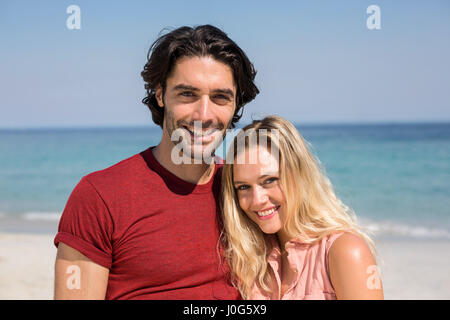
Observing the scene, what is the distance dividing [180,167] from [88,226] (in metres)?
0.73

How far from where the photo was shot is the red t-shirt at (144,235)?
270cm

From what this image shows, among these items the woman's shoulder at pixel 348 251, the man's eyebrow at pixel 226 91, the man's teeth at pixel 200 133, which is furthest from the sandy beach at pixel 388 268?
the man's eyebrow at pixel 226 91

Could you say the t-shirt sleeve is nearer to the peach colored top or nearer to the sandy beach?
the peach colored top

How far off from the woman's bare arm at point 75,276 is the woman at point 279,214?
863 millimetres

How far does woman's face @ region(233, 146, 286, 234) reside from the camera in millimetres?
3049

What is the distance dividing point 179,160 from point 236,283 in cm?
89

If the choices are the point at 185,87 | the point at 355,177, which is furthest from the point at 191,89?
the point at 355,177

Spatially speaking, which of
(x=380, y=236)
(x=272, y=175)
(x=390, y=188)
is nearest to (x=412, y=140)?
(x=390, y=188)

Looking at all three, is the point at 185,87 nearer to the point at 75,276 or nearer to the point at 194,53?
the point at 194,53

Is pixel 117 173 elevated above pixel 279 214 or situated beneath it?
elevated above

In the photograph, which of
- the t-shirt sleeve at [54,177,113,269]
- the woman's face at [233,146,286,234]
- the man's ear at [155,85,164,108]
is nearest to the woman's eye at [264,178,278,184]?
the woman's face at [233,146,286,234]

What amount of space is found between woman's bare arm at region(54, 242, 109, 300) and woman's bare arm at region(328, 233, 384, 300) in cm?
140

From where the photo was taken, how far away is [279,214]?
3.12 meters
